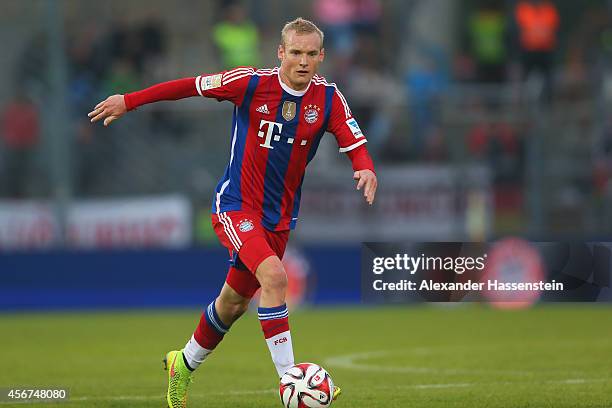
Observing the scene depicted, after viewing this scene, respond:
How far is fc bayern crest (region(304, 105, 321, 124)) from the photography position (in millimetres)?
7609

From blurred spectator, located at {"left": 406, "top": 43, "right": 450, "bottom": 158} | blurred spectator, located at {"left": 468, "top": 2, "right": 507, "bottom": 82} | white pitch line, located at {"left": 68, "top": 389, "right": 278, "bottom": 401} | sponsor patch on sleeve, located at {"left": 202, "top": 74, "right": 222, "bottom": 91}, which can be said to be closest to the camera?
sponsor patch on sleeve, located at {"left": 202, "top": 74, "right": 222, "bottom": 91}

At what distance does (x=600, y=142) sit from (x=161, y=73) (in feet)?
22.7

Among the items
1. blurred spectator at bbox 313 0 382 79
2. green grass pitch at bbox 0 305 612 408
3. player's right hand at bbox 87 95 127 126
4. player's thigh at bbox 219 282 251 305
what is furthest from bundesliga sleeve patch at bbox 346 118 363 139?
blurred spectator at bbox 313 0 382 79

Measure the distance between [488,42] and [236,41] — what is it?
14.3 feet

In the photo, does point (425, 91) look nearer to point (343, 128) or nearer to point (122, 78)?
point (122, 78)

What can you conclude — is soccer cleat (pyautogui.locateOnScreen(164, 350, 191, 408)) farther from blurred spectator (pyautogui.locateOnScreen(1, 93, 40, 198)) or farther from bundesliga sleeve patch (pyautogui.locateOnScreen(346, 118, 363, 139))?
blurred spectator (pyautogui.locateOnScreen(1, 93, 40, 198))

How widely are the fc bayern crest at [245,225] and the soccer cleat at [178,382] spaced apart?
3.32ft

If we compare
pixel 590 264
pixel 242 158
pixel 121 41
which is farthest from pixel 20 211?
pixel 590 264

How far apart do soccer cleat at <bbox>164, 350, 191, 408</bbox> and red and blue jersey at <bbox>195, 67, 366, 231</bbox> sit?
3.34 ft

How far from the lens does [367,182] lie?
716cm

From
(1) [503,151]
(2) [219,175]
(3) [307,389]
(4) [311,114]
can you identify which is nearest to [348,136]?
(4) [311,114]

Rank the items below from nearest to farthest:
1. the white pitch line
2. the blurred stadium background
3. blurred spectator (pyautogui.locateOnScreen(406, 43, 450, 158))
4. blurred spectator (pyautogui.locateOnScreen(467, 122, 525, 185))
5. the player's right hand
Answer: the player's right hand → the white pitch line → the blurred stadium background → blurred spectator (pyautogui.locateOnScreen(467, 122, 525, 185)) → blurred spectator (pyautogui.locateOnScreen(406, 43, 450, 158))

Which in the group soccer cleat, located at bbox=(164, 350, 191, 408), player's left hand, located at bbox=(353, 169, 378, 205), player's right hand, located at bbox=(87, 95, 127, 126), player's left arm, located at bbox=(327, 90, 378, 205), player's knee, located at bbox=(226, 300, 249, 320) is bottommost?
soccer cleat, located at bbox=(164, 350, 191, 408)

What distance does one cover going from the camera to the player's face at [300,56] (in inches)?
291
